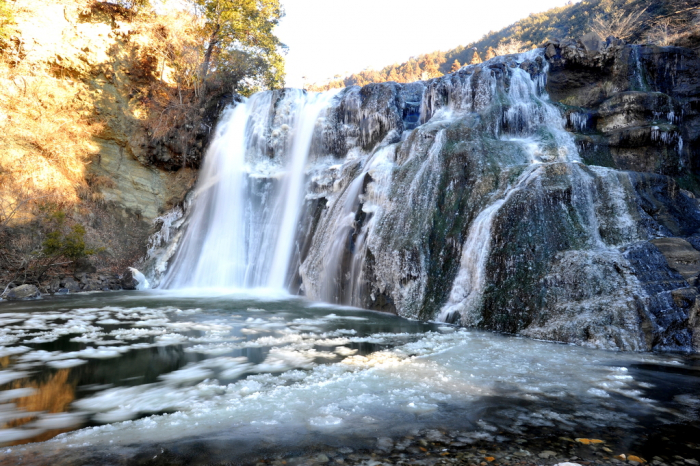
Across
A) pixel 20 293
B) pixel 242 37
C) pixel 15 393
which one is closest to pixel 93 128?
pixel 20 293

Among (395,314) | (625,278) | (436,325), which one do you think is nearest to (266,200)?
(395,314)

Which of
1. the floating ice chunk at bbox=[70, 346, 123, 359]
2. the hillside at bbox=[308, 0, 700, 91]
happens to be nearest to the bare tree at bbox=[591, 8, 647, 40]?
the hillside at bbox=[308, 0, 700, 91]

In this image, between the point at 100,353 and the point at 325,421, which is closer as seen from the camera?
the point at 325,421

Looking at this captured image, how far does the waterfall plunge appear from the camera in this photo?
37.9 feet

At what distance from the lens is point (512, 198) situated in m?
7.14

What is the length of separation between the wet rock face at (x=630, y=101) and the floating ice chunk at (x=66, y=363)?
36.5ft

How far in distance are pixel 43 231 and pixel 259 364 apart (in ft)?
32.2

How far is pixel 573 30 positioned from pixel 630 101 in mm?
27168

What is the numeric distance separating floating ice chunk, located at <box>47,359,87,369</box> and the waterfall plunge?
6548 millimetres

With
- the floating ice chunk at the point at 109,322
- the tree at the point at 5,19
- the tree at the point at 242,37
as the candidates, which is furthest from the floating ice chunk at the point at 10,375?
the tree at the point at 242,37

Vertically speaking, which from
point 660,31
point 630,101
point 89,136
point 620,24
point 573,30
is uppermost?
point 573,30

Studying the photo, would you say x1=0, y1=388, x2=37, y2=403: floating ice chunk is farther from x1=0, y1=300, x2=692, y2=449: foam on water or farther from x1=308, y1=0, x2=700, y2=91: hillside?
x1=308, y1=0, x2=700, y2=91: hillside

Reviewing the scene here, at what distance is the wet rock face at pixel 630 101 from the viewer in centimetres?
1006

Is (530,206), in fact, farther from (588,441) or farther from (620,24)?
(620,24)
